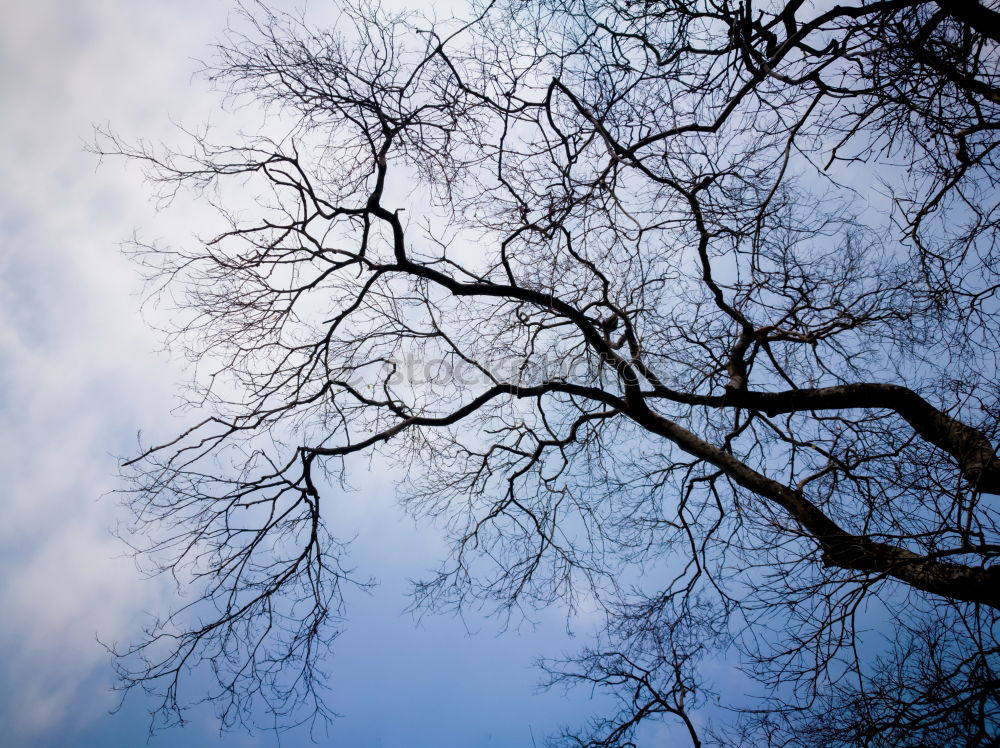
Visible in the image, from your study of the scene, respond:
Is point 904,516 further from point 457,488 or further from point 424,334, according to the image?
point 424,334

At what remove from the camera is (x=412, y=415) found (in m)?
5.32

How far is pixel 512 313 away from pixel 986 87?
3609 mm

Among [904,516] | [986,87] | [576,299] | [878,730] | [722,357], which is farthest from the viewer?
[722,357]

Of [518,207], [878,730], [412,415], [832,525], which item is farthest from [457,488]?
[878,730]

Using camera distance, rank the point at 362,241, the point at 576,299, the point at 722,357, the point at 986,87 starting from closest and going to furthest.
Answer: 1. the point at 986,87
2. the point at 362,241
3. the point at 576,299
4. the point at 722,357

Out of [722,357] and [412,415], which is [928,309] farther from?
[412,415]

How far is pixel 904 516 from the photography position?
4234mm

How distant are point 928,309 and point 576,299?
9.86ft

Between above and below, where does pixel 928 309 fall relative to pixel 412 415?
below

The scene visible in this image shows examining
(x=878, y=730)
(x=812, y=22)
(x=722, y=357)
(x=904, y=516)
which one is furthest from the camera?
(x=722, y=357)

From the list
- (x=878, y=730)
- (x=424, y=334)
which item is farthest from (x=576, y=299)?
(x=878, y=730)

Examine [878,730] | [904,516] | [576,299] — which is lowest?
[878,730]

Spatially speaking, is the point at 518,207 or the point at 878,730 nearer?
the point at 878,730

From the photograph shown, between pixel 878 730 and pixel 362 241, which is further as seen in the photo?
pixel 362 241
